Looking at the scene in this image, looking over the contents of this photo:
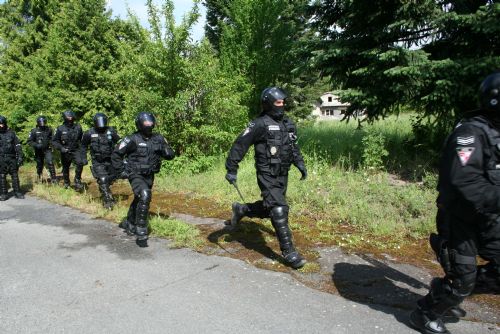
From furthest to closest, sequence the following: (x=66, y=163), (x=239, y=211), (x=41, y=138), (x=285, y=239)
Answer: (x=41, y=138) → (x=66, y=163) → (x=239, y=211) → (x=285, y=239)

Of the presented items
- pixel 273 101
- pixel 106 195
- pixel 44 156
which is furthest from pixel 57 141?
pixel 273 101

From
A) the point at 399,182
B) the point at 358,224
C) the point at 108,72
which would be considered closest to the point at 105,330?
the point at 358,224

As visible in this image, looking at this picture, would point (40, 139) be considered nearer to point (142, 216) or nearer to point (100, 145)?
point (100, 145)

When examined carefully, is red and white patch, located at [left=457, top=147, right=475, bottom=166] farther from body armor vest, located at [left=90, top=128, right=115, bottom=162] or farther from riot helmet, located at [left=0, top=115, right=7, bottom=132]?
riot helmet, located at [left=0, top=115, right=7, bottom=132]

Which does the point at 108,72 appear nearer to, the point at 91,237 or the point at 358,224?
the point at 91,237

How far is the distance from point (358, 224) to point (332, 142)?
17.1ft

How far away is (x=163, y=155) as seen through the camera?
6.37 metres

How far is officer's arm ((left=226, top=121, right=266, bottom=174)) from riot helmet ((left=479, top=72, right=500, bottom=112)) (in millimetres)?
2485

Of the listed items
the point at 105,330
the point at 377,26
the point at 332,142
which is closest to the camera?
the point at 105,330

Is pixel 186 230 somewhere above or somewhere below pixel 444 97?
below

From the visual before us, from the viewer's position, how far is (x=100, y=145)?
8.77 meters

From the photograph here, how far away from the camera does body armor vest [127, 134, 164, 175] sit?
6180 mm

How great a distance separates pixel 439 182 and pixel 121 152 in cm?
472

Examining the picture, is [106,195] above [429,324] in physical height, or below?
above
